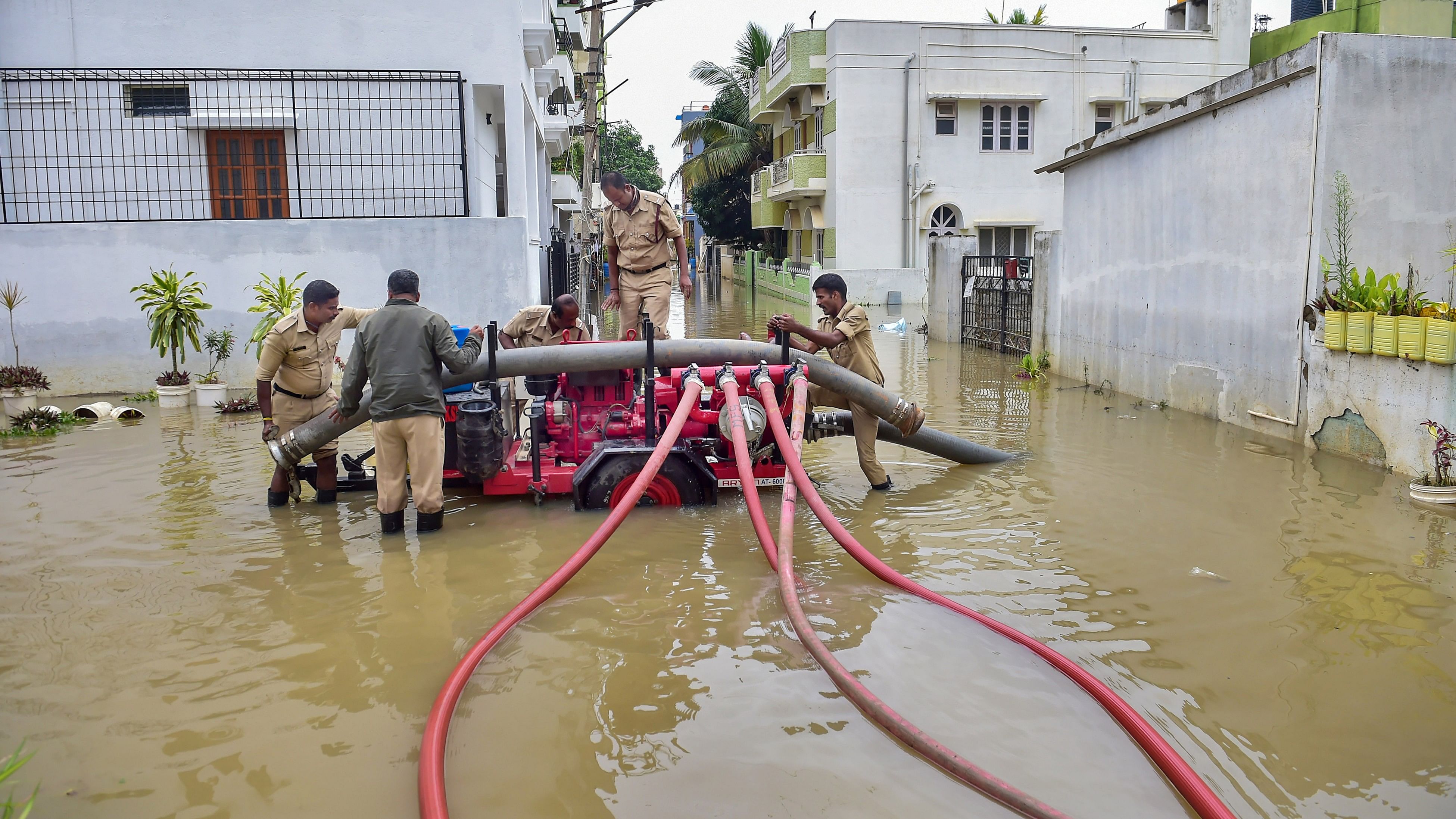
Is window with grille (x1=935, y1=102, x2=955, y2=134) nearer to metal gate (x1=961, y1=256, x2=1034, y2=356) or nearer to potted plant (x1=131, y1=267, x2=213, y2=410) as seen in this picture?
metal gate (x1=961, y1=256, x2=1034, y2=356)

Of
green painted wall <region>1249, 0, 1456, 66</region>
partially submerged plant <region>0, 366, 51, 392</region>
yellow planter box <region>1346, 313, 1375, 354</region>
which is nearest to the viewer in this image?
yellow planter box <region>1346, 313, 1375, 354</region>

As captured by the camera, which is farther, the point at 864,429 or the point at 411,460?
the point at 864,429

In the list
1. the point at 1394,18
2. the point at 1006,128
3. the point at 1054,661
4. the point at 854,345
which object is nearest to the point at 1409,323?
the point at 854,345

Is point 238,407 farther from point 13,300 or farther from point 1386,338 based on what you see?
point 1386,338

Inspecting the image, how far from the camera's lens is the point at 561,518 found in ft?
22.4

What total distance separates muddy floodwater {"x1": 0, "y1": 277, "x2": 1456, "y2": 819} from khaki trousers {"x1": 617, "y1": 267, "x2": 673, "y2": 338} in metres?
2.14

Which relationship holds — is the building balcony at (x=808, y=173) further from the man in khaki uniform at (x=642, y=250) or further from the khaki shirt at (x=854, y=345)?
the khaki shirt at (x=854, y=345)

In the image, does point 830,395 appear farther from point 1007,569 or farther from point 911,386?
point 911,386

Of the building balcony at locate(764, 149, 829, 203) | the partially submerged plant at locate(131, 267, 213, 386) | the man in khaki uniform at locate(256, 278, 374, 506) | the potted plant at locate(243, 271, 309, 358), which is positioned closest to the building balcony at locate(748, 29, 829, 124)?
the building balcony at locate(764, 149, 829, 203)

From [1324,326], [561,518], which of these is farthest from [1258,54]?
[561,518]

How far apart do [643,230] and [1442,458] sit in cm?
621

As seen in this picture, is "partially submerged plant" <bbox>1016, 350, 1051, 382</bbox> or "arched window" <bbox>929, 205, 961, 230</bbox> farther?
"arched window" <bbox>929, 205, 961, 230</bbox>

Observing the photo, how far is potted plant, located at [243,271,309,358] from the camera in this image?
470 inches

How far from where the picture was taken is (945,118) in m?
29.1
